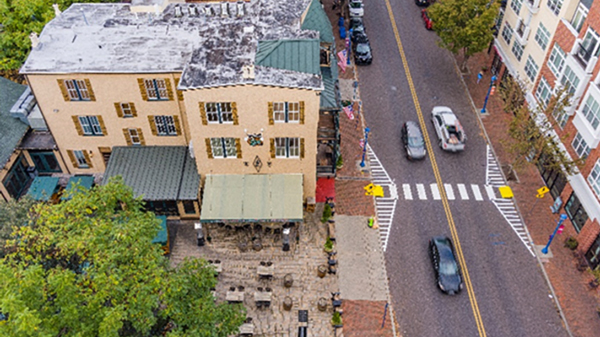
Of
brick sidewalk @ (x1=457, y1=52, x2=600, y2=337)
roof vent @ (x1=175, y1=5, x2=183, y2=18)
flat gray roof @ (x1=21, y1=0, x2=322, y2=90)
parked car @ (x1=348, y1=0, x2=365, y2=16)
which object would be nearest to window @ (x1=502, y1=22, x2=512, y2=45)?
brick sidewalk @ (x1=457, y1=52, x2=600, y2=337)

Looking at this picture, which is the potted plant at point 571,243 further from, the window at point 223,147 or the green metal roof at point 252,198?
the window at point 223,147

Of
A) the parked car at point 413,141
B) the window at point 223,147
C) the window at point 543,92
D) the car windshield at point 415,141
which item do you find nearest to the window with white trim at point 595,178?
the window at point 543,92

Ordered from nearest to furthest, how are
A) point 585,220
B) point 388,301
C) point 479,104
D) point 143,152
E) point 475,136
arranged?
point 388,301 → point 585,220 → point 143,152 → point 475,136 → point 479,104

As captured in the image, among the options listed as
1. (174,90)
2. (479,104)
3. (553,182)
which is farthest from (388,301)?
(479,104)

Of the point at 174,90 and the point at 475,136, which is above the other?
the point at 174,90

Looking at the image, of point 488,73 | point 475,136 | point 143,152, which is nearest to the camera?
point 143,152

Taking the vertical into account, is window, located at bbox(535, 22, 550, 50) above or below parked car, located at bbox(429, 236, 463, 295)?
above

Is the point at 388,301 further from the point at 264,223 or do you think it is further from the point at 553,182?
the point at 553,182

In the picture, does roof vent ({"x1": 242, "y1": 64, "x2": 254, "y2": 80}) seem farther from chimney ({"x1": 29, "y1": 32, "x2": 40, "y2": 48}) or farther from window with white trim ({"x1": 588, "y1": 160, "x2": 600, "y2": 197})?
window with white trim ({"x1": 588, "y1": 160, "x2": 600, "y2": 197})
